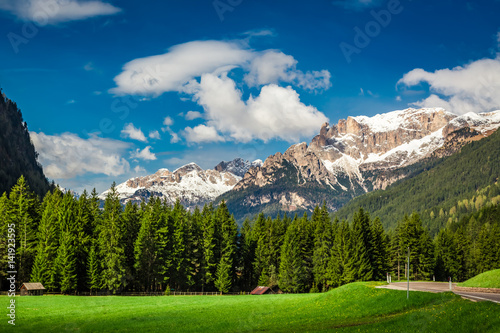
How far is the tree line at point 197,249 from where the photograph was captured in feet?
238

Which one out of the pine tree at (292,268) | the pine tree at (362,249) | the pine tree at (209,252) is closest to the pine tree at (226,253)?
the pine tree at (209,252)

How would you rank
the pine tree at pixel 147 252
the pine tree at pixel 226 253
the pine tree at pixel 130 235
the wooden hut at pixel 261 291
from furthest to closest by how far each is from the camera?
the pine tree at pixel 226 253 < the wooden hut at pixel 261 291 < the pine tree at pixel 147 252 < the pine tree at pixel 130 235

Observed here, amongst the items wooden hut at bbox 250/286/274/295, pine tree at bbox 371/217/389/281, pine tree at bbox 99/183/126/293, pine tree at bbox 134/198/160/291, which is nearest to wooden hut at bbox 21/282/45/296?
pine tree at bbox 99/183/126/293

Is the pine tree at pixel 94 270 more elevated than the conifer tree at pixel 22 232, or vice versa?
the conifer tree at pixel 22 232

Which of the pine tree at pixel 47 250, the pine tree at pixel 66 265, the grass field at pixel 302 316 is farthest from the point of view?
the pine tree at pixel 66 265

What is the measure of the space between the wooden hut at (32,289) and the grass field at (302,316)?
13.0 metres

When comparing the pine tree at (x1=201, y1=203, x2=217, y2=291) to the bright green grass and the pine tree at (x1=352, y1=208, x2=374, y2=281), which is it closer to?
the pine tree at (x1=352, y1=208, x2=374, y2=281)

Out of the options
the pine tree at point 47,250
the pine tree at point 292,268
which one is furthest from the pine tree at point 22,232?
the pine tree at point 292,268

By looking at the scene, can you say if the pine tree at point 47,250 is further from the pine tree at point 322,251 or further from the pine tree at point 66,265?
the pine tree at point 322,251

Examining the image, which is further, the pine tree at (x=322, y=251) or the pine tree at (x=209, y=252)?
the pine tree at (x=322, y=251)

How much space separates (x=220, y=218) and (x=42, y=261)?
39.2 metres

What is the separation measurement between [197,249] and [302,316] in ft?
167

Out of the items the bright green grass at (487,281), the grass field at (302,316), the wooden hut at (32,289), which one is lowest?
the wooden hut at (32,289)

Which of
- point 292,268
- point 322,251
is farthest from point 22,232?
point 322,251
